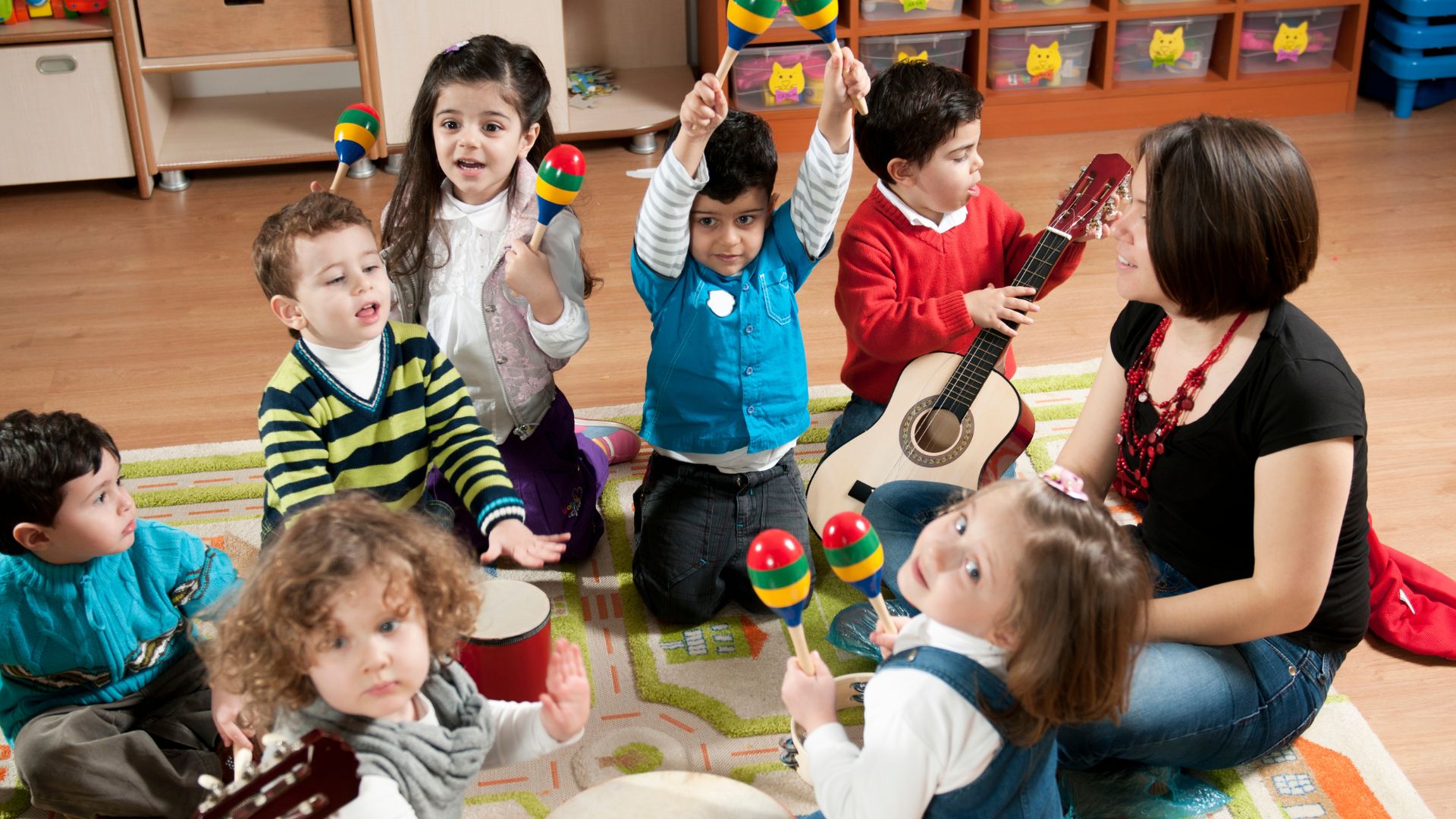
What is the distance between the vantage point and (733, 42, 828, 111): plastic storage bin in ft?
11.3

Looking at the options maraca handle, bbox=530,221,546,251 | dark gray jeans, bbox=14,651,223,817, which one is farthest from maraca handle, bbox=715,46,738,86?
dark gray jeans, bbox=14,651,223,817

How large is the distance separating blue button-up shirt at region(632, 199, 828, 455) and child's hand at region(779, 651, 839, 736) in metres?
0.67

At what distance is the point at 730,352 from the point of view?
1939mm

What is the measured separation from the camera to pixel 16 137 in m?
3.21

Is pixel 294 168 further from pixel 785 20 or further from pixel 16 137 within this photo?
pixel 785 20

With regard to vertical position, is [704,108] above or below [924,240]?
above

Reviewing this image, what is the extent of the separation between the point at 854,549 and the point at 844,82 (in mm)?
671

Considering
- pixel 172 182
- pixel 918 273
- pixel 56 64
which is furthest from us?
pixel 172 182

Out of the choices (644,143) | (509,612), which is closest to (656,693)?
(509,612)

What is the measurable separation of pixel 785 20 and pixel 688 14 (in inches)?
17.8

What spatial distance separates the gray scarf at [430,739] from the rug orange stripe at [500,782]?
390 millimetres

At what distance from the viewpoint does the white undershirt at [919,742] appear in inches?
48.3

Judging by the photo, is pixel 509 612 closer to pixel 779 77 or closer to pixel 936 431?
pixel 936 431

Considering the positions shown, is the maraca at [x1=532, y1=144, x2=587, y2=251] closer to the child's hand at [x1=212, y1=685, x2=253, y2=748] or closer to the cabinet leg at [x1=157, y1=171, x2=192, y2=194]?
the child's hand at [x1=212, y1=685, x2=253, y2=748]
